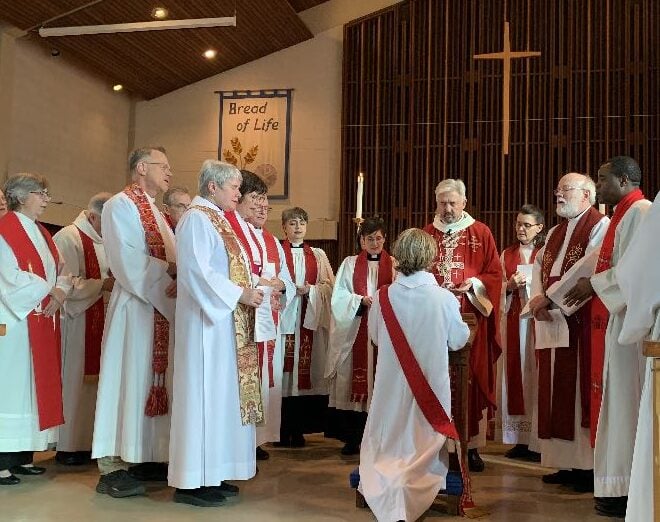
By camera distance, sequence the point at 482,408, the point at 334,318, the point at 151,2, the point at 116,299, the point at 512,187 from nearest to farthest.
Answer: the point at 116,299 → the point at 482,408 → the point at 334,318 → the point at 151,2 → the point at 512,187

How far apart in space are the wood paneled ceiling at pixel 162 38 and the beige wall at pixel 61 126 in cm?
25

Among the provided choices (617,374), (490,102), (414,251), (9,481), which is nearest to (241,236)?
(414,251)

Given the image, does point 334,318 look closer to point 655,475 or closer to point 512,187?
point 655,475

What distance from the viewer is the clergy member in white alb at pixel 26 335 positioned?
15.2ft

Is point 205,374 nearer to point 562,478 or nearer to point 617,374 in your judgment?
point 617,374

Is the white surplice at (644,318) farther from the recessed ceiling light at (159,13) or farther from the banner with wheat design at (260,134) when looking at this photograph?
the banner with wheat design at (260,134)

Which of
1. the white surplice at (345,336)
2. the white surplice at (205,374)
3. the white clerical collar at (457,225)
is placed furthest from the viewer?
the white surplice at (345,336)

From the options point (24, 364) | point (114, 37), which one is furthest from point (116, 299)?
point (114, 37)

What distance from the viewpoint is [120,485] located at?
424 cm

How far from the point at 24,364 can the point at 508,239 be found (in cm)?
728

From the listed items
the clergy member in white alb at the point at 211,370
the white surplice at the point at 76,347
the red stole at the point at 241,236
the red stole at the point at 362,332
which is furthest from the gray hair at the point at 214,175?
the red stole at the point at 362,332

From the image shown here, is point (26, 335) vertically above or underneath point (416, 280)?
underneath

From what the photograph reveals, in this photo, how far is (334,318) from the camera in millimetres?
6223

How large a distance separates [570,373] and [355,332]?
191 cm
